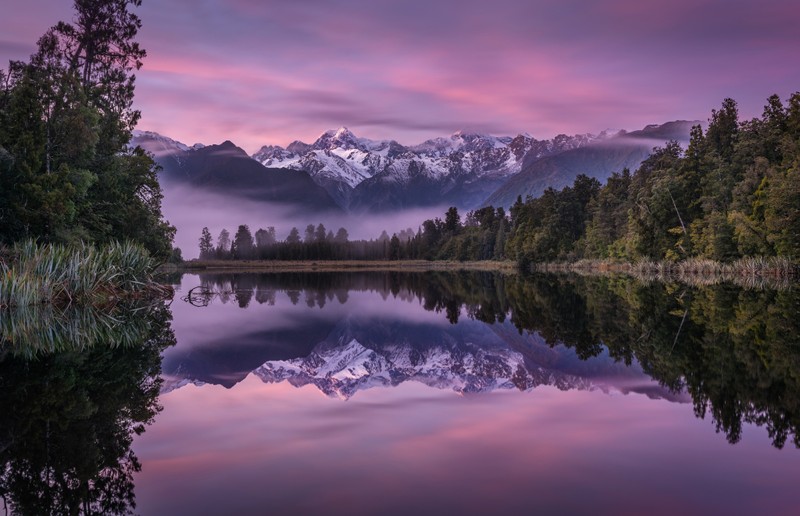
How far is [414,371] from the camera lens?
16.8 metres

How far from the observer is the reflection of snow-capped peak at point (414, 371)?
14461 millimetres

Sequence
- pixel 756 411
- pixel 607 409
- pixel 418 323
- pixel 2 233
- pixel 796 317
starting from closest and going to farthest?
pixel 756 411 → pixel 607 409 → pixel 796 317 → pixel 418 323 → pixel 2 233

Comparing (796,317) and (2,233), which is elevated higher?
(2,233)

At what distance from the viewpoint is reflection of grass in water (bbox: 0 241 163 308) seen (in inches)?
1034

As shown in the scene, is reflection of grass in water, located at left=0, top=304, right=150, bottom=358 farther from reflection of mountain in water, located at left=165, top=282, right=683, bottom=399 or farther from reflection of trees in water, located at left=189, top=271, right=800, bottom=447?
reflection of trees in water, located at left=189, top=271, right=800, bottom=447

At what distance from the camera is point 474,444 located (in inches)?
360

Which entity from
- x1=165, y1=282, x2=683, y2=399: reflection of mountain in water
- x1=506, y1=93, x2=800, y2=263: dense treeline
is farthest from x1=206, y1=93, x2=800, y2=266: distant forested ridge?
x1=165, y1=282, x2=683, y2=399: reflection of mountain in water

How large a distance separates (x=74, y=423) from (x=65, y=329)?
42.6 ft

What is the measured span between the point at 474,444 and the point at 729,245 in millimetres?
62906

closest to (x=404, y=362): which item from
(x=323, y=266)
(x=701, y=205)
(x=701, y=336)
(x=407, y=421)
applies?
(x=407, y=421)

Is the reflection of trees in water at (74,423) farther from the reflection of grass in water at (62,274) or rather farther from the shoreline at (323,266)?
the shoreline at (323,266)

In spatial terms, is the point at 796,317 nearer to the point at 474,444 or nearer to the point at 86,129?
the point at 474,444

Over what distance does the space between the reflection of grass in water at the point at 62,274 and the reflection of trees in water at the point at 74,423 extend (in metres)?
9.09

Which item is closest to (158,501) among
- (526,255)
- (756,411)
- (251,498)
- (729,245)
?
(251,498)
